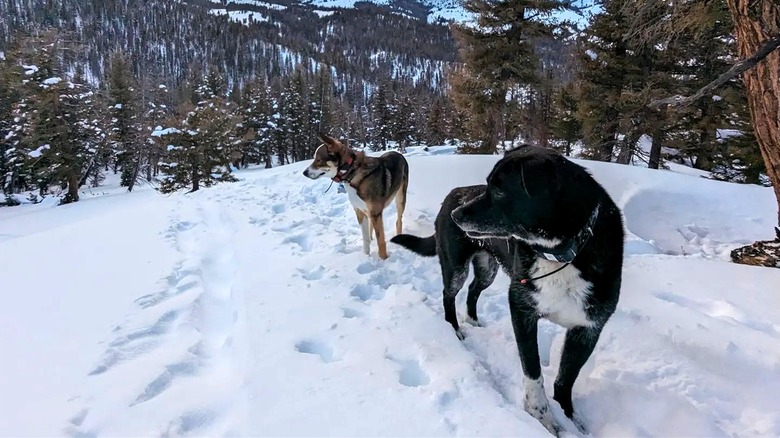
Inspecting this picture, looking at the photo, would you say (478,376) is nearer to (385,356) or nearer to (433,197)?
(385,356)

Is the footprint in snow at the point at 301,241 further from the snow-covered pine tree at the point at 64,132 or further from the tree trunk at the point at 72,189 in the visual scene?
the tree trunk at the point at 72,189

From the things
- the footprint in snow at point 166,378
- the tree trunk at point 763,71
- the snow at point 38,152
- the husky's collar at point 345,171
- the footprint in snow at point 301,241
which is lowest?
the snow at point 38,152

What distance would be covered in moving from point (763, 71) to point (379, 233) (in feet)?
14.8

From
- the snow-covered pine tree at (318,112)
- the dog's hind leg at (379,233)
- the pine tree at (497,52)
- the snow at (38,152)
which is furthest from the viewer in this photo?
the snow-covered pine tree at (318,112)

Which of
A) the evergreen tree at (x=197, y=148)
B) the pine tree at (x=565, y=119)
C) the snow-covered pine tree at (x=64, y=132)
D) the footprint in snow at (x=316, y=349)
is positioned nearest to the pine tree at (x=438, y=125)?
the evergreen tree at (x=197, y=148)

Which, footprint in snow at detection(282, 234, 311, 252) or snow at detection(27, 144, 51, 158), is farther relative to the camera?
snow at detection(27, 144, 51, 158)

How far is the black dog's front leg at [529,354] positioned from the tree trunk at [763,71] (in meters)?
4.18

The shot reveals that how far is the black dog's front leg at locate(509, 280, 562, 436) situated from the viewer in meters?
2.18

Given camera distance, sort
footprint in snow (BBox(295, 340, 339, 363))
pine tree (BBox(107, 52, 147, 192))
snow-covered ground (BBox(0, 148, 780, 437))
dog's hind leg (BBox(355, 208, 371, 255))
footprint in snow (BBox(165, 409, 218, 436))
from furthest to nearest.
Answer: pine tree (BBox(107, 52, 147, 192)) < dog's hind leg (BBox(355, 208, 371, 255)) < footprint in snow (BBox(295, 340, 339, 363)) < snow-covered ground (BBox(0, 148, 780, 437)) < footprint in snow (BBox(165, 409, 218, 436))

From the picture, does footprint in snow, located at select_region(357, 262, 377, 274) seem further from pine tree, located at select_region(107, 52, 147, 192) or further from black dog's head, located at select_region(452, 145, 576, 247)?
pine tree, located at select_region(107, 52, 147, 192)

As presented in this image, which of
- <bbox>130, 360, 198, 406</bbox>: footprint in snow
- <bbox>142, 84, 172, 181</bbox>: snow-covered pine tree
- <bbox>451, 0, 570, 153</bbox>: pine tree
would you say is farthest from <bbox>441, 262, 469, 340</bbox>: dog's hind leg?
<bbox>142, 84, 172, 181</bbox>: snow-covered pine tree

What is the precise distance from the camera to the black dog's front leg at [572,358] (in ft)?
7.26

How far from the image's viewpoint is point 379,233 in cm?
498

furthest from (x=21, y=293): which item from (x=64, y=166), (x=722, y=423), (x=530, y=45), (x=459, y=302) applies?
(x=64, y=166)
